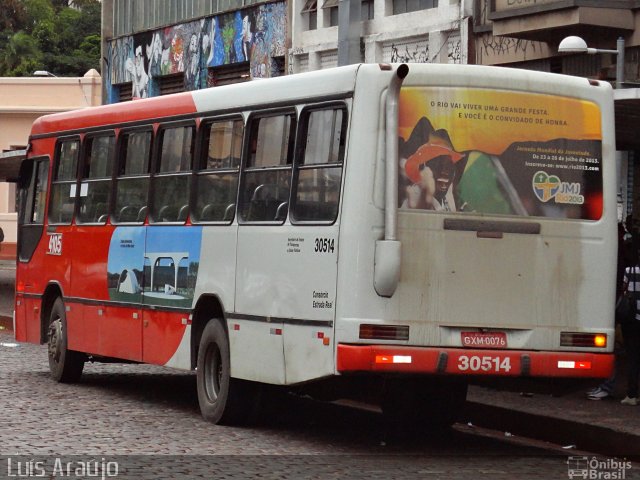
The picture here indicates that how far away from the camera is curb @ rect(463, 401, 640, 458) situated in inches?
490

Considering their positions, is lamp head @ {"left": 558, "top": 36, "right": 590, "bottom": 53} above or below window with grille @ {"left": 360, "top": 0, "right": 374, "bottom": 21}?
below

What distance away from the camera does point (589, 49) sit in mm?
23375

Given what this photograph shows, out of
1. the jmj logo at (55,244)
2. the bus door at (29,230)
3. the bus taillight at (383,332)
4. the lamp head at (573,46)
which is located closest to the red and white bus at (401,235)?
the bus taillight at (383,332)

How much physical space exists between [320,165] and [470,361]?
72.9 inches

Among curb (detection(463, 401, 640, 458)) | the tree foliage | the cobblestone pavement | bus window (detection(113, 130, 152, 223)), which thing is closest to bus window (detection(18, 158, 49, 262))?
the cobblestone pavement

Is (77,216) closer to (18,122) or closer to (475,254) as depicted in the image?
(475,254)

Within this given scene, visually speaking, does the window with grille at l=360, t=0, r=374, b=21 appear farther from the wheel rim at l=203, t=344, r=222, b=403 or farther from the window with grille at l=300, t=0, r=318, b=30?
the wheel rim at l=203, t=344, r=222, b=403

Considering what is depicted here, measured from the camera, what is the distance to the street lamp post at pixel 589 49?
22.4m

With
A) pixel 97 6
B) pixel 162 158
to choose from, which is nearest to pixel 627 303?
pixel 162 158

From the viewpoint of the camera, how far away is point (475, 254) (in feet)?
38.1

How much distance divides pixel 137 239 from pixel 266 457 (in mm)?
4422

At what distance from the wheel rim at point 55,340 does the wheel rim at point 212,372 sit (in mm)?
3711

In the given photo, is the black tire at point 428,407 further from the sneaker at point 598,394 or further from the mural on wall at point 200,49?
the mural on wall at point 200,49

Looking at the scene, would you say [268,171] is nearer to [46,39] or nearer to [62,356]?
[62,356]
